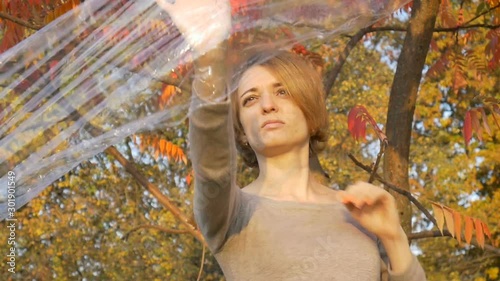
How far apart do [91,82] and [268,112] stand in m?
0.45

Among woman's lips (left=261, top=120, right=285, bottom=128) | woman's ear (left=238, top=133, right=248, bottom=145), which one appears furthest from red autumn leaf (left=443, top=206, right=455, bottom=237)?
woman's lips (left=261, top=120, right=285, bottom=128)

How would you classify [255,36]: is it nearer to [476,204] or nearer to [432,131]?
[476,204]

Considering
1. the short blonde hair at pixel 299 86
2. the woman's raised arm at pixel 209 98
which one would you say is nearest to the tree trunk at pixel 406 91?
the short blonde hair at pixel 299 86

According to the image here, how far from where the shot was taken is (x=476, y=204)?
38.8 ft

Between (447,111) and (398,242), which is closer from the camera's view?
(398,242)

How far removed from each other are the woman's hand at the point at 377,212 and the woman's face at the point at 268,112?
0.22 m

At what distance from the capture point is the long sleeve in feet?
4.86

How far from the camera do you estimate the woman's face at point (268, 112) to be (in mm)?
1894

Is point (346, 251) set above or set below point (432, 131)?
below

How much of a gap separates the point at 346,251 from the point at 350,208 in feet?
0.34

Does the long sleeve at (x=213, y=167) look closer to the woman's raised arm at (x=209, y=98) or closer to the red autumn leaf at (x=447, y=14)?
the woman's raised arm at (x=209, y=98)

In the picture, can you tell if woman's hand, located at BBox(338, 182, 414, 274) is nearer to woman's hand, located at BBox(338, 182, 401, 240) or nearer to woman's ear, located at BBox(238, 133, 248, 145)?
woman's hand, located at BBox(338, 182, 401, 240)

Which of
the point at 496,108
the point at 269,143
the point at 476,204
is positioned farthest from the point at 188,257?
the point at 269,143

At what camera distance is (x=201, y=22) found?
1411mm
